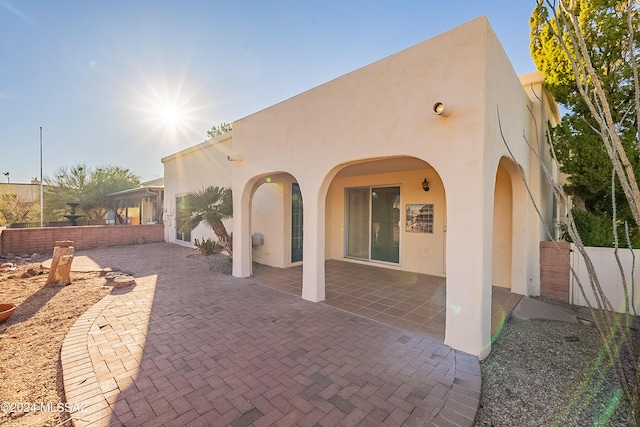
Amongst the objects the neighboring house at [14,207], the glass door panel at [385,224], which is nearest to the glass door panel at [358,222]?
the glass door panel at [385,224]

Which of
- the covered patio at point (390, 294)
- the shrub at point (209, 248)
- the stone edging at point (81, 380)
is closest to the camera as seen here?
the stone edging at point (81, 380)

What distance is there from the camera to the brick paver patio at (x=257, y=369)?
276 centimetres

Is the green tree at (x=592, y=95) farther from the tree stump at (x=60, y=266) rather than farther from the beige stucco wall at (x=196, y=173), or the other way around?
the tree stump at (x=60, y=266)

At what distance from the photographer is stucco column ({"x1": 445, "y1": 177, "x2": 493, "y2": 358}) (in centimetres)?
389

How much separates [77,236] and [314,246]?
14023 millimetres

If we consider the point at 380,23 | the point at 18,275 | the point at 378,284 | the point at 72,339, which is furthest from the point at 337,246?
the point at 18,275

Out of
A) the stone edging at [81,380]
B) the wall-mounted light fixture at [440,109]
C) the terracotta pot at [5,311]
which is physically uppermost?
the wall-mounted light fixture at [440,109]

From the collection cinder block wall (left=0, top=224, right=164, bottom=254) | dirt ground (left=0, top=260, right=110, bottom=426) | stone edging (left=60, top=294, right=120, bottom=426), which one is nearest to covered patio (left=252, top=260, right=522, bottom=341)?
stone edging (left=60, top=294, right=120, bottom=426)

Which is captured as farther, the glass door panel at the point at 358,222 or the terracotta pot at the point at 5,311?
the glass door panel at the point at 358,222

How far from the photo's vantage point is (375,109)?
5.14 metres

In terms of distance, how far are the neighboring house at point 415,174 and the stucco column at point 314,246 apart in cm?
3

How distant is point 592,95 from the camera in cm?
694

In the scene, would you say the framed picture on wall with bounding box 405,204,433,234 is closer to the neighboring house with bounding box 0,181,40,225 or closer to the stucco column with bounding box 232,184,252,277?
the stucco column with bounding box 232,184,252,277

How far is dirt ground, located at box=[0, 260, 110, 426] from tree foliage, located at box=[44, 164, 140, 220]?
65.2 feet
